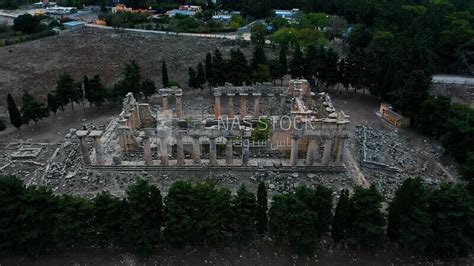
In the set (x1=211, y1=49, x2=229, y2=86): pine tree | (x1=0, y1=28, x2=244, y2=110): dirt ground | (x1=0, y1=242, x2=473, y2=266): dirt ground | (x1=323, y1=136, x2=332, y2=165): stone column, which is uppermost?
(x1=211, y1=49, x2=229, y2=86): pine tree

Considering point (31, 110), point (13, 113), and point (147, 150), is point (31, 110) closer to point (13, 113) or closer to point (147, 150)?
point (13, 113)

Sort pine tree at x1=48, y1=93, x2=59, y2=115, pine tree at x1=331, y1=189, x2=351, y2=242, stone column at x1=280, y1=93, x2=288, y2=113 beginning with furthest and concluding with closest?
pine tree at x1=48, y1=93, x2=59, y2=115
stone column at x1=280, y1=93, x2=288, y2=113
pine tree at x1=331, y1=189, x2=351, y2=242

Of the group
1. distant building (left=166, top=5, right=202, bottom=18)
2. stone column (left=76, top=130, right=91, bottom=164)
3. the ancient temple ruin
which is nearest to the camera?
stone column (left=76, top=130, right=91, bottom=164)

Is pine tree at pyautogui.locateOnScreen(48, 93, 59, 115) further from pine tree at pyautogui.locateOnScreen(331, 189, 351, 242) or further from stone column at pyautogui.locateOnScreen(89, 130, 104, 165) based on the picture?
pine tree at pyautogui.locateOnScreen(331, 189, 351, 242)

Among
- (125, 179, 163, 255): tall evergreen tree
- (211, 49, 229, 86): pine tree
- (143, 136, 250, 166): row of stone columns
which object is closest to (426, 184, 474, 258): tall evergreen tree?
(143, 136, 250, 166): row of stone columns

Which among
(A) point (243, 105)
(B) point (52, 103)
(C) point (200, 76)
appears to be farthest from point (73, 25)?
(A) point (243, 105)

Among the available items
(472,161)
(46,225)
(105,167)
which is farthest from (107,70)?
(472,161)
